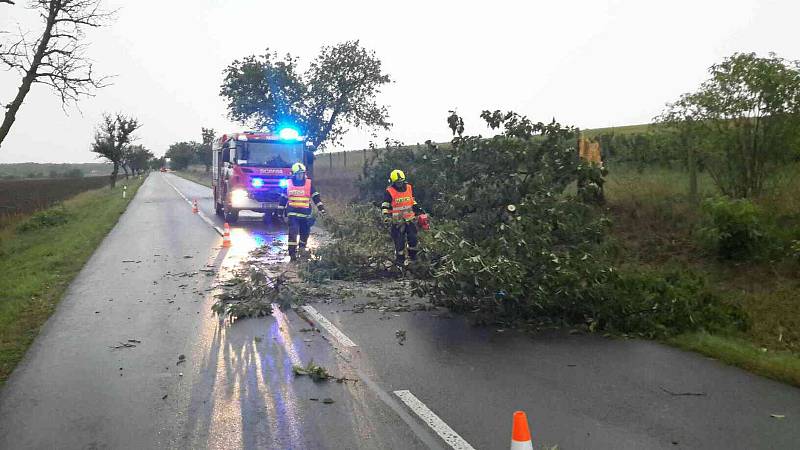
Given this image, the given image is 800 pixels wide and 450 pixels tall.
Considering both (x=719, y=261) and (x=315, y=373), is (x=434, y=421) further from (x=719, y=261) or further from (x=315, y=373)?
(x=719, y=261)

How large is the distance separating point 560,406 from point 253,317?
4.50 m

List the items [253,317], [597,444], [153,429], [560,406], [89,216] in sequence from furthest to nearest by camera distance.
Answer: [89,216] < [253,317] < [560,406] < [153,429] < [597,444]

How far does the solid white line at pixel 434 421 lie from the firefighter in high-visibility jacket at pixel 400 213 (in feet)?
18.9

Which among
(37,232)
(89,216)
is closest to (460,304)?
(37,232)

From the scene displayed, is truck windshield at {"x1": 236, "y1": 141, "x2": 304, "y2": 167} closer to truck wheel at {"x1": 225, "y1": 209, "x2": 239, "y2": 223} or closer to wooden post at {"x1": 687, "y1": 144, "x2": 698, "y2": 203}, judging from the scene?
truck wheel at {"x1": 225, "y1": 209, "x2": 239, "y2": 223}

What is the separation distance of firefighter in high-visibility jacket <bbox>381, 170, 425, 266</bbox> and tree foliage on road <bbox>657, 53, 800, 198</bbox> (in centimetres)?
490

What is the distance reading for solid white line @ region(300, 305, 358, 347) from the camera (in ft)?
22.1

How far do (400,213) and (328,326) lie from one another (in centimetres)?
387

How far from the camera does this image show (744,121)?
10039 millimetres

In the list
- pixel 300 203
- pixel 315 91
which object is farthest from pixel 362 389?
pixel 315 91

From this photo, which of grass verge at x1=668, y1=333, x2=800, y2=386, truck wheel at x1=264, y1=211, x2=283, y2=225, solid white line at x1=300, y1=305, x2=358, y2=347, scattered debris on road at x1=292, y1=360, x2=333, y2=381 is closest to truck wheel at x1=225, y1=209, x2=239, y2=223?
truck wheel at x1=264, y1=211, x2=283, y2=225

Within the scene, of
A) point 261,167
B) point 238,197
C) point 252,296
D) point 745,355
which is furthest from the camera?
point 238,197

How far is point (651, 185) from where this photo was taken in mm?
12703

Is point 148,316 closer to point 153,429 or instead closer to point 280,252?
point 153,429
